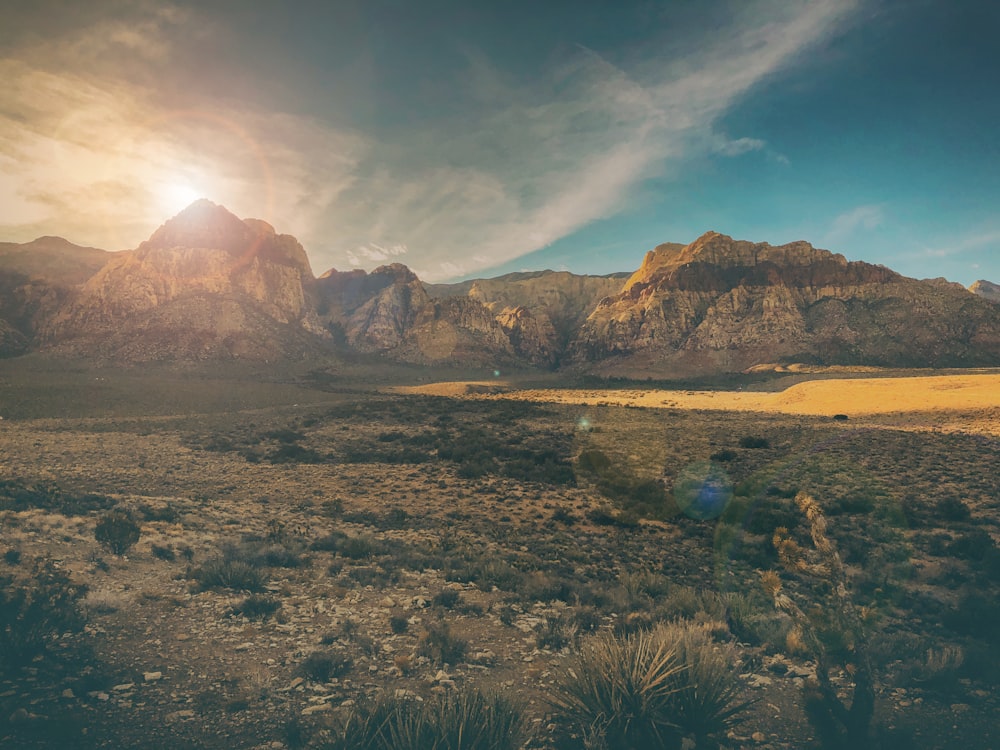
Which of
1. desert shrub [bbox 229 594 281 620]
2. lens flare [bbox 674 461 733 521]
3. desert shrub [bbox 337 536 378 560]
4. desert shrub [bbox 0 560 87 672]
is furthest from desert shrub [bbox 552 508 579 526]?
desert shrub [bbox 0 560 87 672]

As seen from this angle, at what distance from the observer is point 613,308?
15600cm

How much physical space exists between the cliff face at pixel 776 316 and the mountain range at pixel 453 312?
0.41 meters

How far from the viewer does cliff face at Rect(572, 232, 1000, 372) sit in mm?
103562

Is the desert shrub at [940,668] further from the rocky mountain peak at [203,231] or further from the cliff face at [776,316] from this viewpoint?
the rocky mountain peak at [203,231]

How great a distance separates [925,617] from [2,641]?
1500 centimetres

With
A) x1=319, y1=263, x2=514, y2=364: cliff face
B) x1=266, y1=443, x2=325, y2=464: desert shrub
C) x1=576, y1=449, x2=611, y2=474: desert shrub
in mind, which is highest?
x1=319, y1=263, x2=514, y2=364: cliff face

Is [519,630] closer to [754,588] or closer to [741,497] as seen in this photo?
[754,588]

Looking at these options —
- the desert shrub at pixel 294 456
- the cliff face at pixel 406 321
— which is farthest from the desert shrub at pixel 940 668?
the cliff face at pixel 406 321

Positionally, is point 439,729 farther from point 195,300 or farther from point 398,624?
point 195,300

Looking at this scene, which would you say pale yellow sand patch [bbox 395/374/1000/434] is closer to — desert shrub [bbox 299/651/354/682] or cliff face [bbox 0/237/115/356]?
desert shrub [bbox 299/651/354/682]

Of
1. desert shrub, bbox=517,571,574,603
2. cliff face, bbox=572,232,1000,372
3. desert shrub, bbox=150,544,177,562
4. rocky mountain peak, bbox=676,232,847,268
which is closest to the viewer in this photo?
desert shrub, bbox=517,571,574,603

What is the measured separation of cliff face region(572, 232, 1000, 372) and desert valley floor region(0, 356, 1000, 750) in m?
94.0

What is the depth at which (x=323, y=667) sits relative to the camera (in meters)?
6.78

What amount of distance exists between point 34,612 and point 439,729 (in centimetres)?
666
